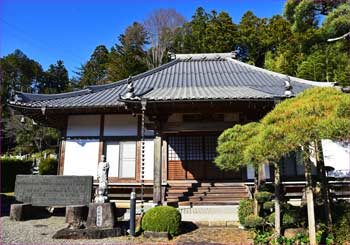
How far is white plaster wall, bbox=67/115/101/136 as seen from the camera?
403 inches

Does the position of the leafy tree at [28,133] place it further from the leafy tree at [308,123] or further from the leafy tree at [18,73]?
the leafy tree at [308,123]

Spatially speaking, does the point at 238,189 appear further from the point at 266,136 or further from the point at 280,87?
the point at 266,136

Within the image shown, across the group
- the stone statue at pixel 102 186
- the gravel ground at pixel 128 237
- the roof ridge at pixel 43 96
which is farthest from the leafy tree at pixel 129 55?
the gravel ground at pixel 128 237

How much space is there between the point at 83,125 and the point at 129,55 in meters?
18.4

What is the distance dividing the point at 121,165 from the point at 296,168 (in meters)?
6.71

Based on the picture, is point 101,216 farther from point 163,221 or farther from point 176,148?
point 176,148

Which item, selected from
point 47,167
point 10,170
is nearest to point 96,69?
point 47,167

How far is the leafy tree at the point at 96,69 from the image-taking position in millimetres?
30888

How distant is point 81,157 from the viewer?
1006cm

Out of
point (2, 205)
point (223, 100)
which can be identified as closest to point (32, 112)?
point (2, 205)

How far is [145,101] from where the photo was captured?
7488 millimetres

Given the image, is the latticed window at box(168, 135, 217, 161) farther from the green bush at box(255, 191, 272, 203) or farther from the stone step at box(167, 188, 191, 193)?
the green bush at box(255, 191, 272, 203)

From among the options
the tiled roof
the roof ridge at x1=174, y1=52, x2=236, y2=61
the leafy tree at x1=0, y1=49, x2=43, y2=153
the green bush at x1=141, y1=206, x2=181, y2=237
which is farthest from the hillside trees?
the leafy tree at x1=0, y1=49, x2=43, y2=153

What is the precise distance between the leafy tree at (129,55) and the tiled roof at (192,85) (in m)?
12.7
